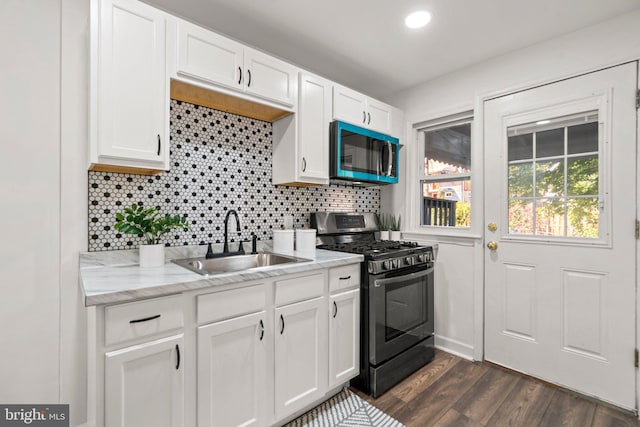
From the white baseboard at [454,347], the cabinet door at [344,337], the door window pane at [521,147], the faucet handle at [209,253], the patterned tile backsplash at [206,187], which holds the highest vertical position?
the door window pane at [521,147]

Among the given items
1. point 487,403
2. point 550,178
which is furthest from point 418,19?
point 487,403

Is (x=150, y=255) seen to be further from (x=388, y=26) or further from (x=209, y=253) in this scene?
(x=388, y=26)

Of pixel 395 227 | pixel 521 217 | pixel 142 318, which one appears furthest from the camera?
pixel 395 227

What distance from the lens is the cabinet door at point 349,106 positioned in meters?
2.38

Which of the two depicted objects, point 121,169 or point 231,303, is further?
point 121,169

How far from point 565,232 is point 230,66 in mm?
2505

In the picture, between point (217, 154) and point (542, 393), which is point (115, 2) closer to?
point (217, 154)

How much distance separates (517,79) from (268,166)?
204 cm

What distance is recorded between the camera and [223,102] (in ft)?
6.42

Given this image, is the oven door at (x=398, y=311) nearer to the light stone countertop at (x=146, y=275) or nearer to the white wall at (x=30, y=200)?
the light stone countertop at (x=146, y=275)

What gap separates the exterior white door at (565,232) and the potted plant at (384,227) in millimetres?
904

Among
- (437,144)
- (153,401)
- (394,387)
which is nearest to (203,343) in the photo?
(153,401)

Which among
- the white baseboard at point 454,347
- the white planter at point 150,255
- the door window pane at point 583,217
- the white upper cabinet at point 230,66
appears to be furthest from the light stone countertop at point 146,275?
the door window pane at point 583,217

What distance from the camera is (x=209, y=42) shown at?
A: 1726 mm
